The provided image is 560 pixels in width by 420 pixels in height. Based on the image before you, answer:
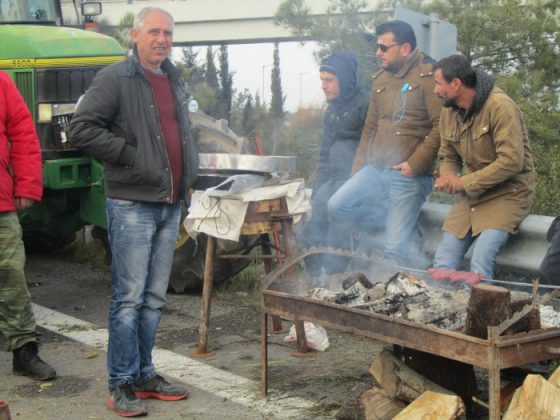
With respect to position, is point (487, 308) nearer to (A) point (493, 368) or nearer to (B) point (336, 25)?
(A) point (493, 368)

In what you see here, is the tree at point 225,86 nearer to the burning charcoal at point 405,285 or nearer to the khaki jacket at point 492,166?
the khaki jacket at point 492,166

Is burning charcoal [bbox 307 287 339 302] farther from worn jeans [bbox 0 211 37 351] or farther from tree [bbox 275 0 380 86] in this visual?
tree [bbox 275 0 380 86]

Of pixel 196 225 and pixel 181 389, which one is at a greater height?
pixel 196 225

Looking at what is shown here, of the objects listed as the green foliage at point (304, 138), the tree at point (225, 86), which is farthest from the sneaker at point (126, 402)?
the tree at point (225, 86)

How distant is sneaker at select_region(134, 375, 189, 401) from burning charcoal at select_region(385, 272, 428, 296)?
1.33m

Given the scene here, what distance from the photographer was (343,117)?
7.23 m

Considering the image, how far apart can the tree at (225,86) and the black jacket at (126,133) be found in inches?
550

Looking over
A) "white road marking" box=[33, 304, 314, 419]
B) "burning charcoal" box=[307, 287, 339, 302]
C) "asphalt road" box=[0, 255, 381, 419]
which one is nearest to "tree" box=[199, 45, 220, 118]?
"asphalt road" box=[0, 255, 381, 419]

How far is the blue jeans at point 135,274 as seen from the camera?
502 cm

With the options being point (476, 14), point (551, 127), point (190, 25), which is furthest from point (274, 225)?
point (190, 25)

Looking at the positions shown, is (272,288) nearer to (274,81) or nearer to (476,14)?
(476,14)

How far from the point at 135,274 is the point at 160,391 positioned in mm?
743

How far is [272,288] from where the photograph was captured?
17.6 feet

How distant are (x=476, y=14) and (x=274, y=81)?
1188 cm
